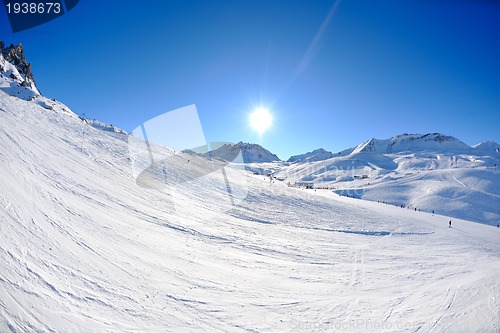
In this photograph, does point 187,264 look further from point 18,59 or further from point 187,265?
point 18,59

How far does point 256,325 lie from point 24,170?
11749 mm

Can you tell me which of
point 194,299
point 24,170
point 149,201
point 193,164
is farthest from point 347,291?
point 193,164

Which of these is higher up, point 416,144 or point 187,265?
point 416,144

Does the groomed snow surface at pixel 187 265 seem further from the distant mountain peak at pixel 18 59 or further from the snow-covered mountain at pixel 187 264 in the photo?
the distant mountain peak at pixel 18 59

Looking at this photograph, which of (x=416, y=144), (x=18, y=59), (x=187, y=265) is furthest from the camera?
(x=416, y=144)

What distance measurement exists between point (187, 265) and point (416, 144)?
552ft

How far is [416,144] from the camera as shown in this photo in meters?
146

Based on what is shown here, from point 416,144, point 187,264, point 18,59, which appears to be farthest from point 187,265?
point 416,144

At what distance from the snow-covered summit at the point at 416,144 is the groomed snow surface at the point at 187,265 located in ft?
426

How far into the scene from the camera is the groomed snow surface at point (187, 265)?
21.1 ft

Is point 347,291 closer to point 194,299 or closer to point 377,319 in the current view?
point 377,319

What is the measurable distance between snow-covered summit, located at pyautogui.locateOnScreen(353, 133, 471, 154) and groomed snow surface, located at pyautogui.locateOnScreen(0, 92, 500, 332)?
12972 cm

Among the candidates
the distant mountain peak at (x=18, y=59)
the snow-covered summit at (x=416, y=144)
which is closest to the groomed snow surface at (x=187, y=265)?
the distant mountain peak at (x=18, y=59)

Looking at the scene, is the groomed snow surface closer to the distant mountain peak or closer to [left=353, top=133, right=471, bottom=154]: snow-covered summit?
the distant mountain peak
